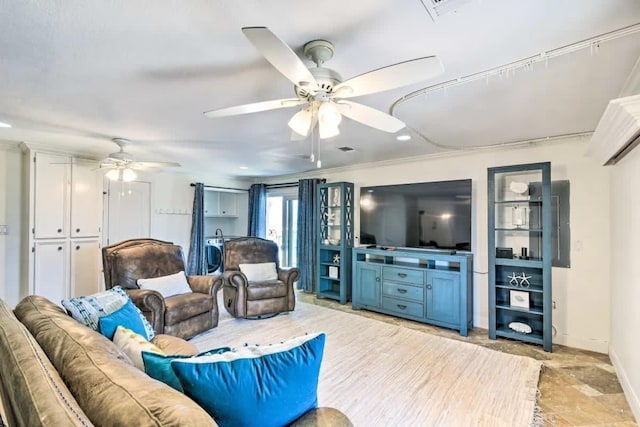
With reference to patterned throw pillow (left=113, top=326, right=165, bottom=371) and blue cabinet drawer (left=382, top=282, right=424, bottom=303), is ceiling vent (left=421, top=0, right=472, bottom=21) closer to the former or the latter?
patterned throw pillow (left=113, top=326, right=165, bottom=371)

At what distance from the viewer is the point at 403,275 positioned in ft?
13.6

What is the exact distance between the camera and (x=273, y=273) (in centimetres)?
455

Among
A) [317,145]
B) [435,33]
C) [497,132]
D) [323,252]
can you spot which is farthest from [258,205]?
[435,33]

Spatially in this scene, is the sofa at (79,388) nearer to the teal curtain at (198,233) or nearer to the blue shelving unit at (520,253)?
the blue shelving unit at (520,253)

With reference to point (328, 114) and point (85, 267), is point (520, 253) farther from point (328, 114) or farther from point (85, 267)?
point (85, 267)

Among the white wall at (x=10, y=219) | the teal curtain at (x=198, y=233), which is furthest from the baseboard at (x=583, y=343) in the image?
the white wall at (x=10, y=219)

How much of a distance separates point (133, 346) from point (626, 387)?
3.46 m

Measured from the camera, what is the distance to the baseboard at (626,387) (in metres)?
2.12

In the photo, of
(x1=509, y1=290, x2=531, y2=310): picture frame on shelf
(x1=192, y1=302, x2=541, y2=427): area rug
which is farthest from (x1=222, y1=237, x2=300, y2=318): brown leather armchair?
(x1=509, y1=290, x2=531, y2=310): picture frame on shelf

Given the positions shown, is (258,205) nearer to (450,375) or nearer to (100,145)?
(100,145)

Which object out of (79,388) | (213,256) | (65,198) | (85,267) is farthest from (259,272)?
(79,388)

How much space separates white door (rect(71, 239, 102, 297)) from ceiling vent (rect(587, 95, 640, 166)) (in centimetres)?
581

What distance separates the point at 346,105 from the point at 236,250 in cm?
338

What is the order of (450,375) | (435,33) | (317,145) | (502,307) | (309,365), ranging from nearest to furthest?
(309,365)
(435,33)
(450,375)
(502,307)
(317,145)
